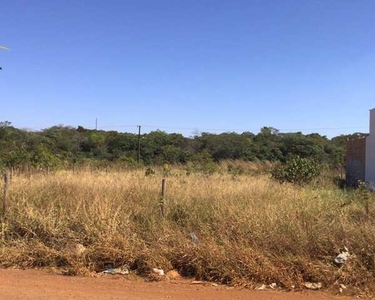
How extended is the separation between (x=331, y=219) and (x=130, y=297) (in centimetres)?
388

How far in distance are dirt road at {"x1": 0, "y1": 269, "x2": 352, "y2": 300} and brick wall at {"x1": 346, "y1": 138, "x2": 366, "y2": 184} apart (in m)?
22.8

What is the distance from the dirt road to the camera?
5.46 meters

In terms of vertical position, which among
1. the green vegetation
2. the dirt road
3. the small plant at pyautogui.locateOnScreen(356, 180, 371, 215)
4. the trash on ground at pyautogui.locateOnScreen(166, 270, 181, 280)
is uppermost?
the green vegetation

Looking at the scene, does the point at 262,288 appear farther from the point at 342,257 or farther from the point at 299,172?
the point at 299,172

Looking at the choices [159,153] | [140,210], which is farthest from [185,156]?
[140,210]

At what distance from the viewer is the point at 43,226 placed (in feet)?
24.9

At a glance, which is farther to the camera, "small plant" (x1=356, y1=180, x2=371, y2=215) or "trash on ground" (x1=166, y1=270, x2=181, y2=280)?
"small plant" (x1=356, y1=180, x2=371, y2=215)

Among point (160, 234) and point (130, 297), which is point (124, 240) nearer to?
point (160, 234)

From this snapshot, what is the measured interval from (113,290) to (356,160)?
28081 mm

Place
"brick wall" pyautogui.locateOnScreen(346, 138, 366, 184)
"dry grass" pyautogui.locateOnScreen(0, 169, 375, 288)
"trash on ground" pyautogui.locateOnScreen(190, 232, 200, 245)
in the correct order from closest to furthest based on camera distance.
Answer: "dry grass" pyautogui.locateOnScreen(0, 169, 375, 288), "trash on ground" pyautogui.locateOnScreen(190, 232, 200, 245), "brick wall" pyautogui.locateOnScreen(346, 138, 366, 184)

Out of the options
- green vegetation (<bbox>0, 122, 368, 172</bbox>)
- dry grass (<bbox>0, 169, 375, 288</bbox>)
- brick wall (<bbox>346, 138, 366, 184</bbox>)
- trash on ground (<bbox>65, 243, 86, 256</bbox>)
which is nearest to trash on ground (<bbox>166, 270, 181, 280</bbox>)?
dry grass (<bbox>0, 169, 375, 288</bbox>)

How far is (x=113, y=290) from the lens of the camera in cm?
571

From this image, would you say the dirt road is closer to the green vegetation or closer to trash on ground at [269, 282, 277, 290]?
trash on ground at [269, 282, 277, 290]

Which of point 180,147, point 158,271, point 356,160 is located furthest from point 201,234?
point 180,147
